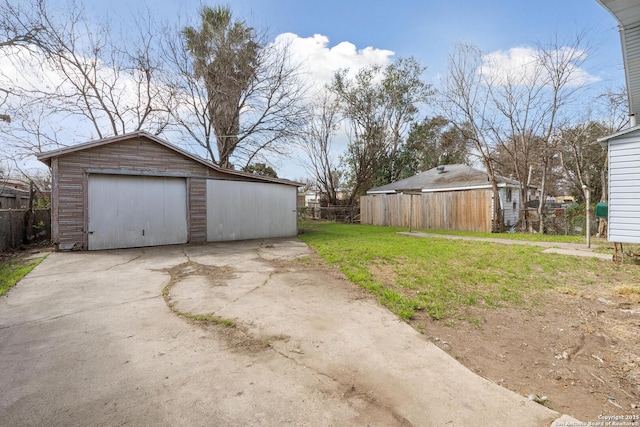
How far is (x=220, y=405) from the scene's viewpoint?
193cm

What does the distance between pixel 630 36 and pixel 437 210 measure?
9.65 m

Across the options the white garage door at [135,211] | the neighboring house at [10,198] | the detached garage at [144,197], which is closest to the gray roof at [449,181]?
the detached garage at [144,197]

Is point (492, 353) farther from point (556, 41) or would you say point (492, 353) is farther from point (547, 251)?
point (556, 41)

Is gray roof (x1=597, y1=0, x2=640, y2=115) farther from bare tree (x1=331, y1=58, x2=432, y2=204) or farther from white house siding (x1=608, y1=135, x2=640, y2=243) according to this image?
bare tree (x1=331, y1=58, x2=432, y2=204)

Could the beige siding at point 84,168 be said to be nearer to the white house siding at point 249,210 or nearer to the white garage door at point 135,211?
the white garage door at point 135,211

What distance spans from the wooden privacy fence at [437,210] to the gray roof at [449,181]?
0.99 metres

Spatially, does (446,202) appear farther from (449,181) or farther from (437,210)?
(449,181)

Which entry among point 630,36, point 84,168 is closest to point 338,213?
point 84,168

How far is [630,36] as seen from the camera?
6043 mm

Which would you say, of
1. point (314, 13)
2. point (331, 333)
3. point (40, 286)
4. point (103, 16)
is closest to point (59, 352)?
point (331, 333)

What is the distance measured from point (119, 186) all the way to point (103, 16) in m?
8.08

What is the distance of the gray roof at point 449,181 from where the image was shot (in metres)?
15.1

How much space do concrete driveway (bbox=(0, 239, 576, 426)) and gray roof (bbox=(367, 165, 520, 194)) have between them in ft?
42.5

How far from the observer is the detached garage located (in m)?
7.96
